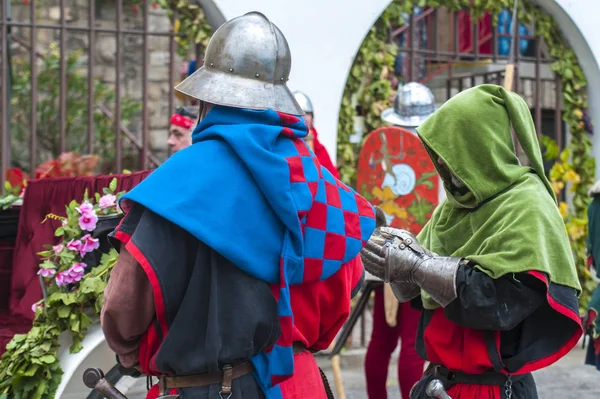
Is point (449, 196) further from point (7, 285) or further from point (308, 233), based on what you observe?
point (7, 285)

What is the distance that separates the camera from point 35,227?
437 cm

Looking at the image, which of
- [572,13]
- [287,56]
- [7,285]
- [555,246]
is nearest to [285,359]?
[287,56]

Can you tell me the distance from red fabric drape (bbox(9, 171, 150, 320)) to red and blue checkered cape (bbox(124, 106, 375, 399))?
204 cm

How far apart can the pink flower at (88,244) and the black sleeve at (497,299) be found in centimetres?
171

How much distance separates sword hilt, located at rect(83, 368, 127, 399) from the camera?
101 inches

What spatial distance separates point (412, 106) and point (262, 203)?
3965 millimetres

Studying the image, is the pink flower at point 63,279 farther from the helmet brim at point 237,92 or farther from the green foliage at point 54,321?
the helmet brim at point 237,92

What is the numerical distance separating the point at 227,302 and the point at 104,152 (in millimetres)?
6570

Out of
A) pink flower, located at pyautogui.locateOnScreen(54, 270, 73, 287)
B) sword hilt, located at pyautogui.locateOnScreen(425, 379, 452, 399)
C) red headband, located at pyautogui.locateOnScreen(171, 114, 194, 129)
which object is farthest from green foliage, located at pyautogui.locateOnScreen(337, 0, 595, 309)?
sword hilt, located at pyautogui.locateOnScreen(425, 379, 452, 399)

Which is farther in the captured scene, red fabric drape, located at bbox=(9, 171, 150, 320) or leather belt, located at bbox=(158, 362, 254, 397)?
red fabric drape, located at bbox=(9, 171, 150, 320)

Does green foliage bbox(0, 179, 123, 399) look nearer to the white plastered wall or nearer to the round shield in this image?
the round shield

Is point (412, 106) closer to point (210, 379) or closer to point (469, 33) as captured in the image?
point (210, 379)

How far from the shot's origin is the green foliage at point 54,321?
3.71 metres

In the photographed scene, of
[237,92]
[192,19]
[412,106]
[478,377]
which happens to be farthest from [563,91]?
[237,92]
